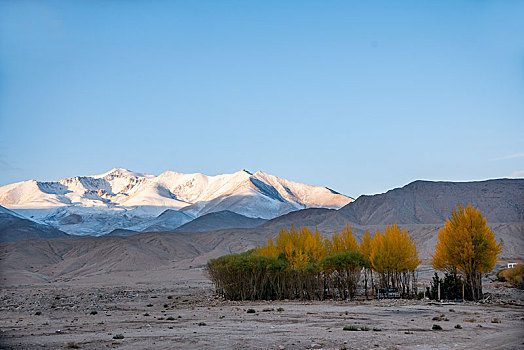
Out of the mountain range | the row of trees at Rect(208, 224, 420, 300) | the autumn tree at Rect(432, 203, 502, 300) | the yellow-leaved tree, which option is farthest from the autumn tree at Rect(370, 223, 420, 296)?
the mountain range

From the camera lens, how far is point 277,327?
18844 mm

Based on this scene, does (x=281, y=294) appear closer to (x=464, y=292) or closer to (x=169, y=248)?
(x=464, y=292)

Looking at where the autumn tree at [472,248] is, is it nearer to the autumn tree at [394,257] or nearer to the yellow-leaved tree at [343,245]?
the autumn tree at [394,257]

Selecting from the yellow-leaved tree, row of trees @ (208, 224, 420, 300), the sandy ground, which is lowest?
the sandy ground

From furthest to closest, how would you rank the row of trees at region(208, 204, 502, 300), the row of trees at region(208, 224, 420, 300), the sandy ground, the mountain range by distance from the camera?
the mountain range → the row of trees at region(208, 224, 420, 300) → the row of trees at region(208, 204, 502, 300) → the sandy ground

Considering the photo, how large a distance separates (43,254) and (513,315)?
84620mm

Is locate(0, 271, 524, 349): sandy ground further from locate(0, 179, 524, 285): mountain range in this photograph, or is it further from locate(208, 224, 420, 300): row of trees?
locate(0, 179, 524, 285): mountain range

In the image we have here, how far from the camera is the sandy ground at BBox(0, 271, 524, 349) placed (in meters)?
14.9

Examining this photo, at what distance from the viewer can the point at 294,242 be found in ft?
123

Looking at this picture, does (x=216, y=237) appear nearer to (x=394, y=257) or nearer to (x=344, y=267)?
(x=344, y=267)

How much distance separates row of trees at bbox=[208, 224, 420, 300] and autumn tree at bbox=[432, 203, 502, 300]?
3.45m

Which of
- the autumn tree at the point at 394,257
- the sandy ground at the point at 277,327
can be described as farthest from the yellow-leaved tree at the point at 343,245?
the sandy ground at the point at 277,327

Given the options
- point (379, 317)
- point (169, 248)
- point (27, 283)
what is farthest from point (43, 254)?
point (379, 317)

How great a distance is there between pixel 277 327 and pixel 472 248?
14852mm
